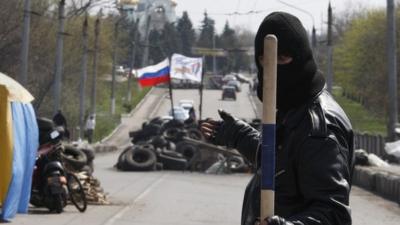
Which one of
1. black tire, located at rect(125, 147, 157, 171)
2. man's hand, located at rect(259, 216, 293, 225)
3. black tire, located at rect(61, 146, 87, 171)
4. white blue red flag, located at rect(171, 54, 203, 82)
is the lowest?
black tire, located at rect(125, 147, 157, 171)

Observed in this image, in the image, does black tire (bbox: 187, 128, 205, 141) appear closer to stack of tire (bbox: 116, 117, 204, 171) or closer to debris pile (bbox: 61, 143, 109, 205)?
stack of tire (bbox: 116, 117, 204, 171)

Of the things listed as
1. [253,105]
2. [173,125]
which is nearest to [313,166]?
[173,125]

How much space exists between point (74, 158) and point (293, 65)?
15.3m

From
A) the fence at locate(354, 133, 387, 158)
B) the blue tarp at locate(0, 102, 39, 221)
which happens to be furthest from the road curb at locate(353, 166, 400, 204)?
the blue tarp at locate(0, 102, 39, 221)

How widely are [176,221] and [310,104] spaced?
1097cm

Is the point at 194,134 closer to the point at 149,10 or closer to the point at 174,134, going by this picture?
the point at 174,134

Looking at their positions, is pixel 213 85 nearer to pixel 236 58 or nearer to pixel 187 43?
pixel 187 43

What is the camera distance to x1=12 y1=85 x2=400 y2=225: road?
14242 millimetres

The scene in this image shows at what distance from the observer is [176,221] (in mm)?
14172

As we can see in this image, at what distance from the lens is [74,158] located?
18.3 metres

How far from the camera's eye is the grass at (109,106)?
6244 cm

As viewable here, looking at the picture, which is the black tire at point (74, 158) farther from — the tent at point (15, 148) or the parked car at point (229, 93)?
the parked car at point (229, 93)

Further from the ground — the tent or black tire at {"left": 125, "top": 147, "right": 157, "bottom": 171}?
the tent

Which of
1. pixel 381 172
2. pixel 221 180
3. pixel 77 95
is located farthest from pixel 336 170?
pixel 77 95
